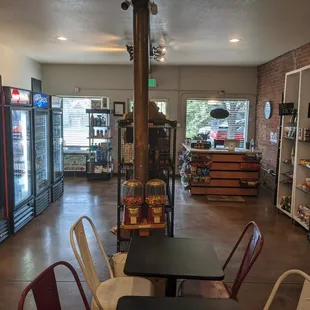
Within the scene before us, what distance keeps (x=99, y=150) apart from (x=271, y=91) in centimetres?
440

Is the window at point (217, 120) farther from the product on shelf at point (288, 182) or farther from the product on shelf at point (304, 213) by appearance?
the product on shelf at point (304, 213)

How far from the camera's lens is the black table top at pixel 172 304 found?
176 centimetres

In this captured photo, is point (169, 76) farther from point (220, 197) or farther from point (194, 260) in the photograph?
point (194, 260)

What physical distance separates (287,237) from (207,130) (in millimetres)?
4580

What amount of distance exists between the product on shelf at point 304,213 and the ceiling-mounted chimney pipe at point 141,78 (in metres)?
2.86

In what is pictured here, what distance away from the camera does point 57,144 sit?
6863 millimetres

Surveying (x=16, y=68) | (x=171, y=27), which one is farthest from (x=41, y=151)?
(x=171, y=27)

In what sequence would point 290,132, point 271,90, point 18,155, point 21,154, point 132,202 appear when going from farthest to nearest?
point 271,90 < point 290,132 < point 21,154 < point 18,155 < point 132,202

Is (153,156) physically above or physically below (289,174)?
above

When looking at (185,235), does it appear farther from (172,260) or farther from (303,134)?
(172,260)

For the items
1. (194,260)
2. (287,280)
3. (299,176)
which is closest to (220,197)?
(299,176)

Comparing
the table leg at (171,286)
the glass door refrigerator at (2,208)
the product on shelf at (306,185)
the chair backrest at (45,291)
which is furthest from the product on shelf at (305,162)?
the glass door refrigerator at (2,208)

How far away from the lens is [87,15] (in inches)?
164

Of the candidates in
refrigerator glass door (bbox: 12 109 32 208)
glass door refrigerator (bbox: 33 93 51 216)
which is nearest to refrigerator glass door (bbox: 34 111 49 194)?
glass door refrigerator (bbox: 33 93 51 216)
